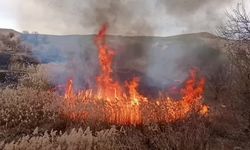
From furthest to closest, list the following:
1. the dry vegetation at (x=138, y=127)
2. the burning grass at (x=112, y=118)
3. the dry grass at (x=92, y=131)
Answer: the burning grass at (x=112, y=118) → the dry vegetation at (x=138, y=127) → the dry grass at (x=92, y=131)

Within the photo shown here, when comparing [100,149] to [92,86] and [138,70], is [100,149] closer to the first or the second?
[92,86]

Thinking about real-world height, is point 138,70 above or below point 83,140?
above

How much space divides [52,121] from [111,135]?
9.80ft

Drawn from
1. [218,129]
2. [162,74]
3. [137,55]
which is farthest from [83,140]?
[137,55]

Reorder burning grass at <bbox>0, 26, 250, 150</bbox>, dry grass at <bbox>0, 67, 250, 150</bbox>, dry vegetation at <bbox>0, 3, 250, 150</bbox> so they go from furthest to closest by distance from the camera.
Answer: burning grass at <bbox>0, 26, 250, 150</bbox> → dry vegetation at <bbox>0, 3, 250, 150</bbox> → dry grass at <bbox>0, 67, 250, 150</bbox>

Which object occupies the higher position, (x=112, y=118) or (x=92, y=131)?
(x=112, y=118)

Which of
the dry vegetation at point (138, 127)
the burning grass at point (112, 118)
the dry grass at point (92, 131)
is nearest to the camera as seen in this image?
the dry grass at point (92, 131)

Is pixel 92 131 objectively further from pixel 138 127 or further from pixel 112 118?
pixel 138 127

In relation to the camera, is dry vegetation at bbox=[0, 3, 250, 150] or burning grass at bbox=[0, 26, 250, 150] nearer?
dry vegetation at bbox=[0, 3, 250, 150]

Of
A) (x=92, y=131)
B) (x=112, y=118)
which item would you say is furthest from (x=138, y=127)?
(x=92, y=131)

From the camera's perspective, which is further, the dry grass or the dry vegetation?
the dry vegetation

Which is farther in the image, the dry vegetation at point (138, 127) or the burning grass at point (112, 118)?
the burning grass at point (112, 118)

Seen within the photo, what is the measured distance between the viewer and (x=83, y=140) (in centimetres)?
882

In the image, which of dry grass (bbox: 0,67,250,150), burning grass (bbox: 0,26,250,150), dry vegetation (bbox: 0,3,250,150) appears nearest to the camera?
dry grass (bbox: 0,67,250,150)
